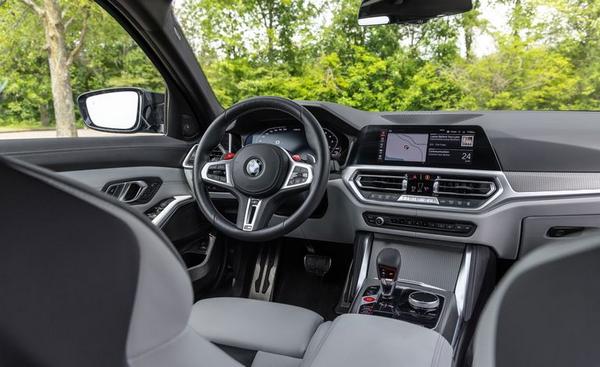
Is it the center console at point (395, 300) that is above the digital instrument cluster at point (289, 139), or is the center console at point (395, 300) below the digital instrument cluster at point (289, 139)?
below

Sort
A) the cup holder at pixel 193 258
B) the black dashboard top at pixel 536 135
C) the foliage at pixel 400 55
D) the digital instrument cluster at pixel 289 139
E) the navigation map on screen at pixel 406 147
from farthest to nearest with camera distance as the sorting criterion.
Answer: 1. the foliage at pixel 400 55
2. the cup holder at pixel 193 258
3. the digital instrument cluster at pixel 289 139
4. the navigation map on screen at pixel 406 147
5. the black dashboard top at pixel 536 135

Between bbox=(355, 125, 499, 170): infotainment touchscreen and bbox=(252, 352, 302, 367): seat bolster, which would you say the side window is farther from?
bbox=(252, 352, 302, 367): seat bolster

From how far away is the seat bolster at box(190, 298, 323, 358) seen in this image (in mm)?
1618

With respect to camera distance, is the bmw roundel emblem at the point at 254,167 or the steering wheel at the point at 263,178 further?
the bmw roundel emblem at the point at 254,167

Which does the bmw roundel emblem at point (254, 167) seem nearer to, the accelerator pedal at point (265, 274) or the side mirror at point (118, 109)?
the side mirror at point (118, 109)

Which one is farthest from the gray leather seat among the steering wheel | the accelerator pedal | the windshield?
the windshield

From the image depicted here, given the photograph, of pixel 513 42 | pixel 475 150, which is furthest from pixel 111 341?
pixel 513 42

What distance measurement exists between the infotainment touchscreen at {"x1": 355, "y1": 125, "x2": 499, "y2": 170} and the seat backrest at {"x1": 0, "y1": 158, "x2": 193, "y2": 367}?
6.40 feet

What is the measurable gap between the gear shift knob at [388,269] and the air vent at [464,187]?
15.0 inches

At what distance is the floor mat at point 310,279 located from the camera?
3006mm

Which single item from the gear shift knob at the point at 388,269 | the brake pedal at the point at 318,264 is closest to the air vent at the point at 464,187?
the gear shift knob at the point at 388,269

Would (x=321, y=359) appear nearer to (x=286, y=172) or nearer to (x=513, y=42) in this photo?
(x=286, y=172)

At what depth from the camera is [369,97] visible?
5.59 metres

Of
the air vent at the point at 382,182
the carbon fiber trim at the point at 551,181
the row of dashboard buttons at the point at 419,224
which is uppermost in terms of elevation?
the carbon fiber trim at the point at 551,181
